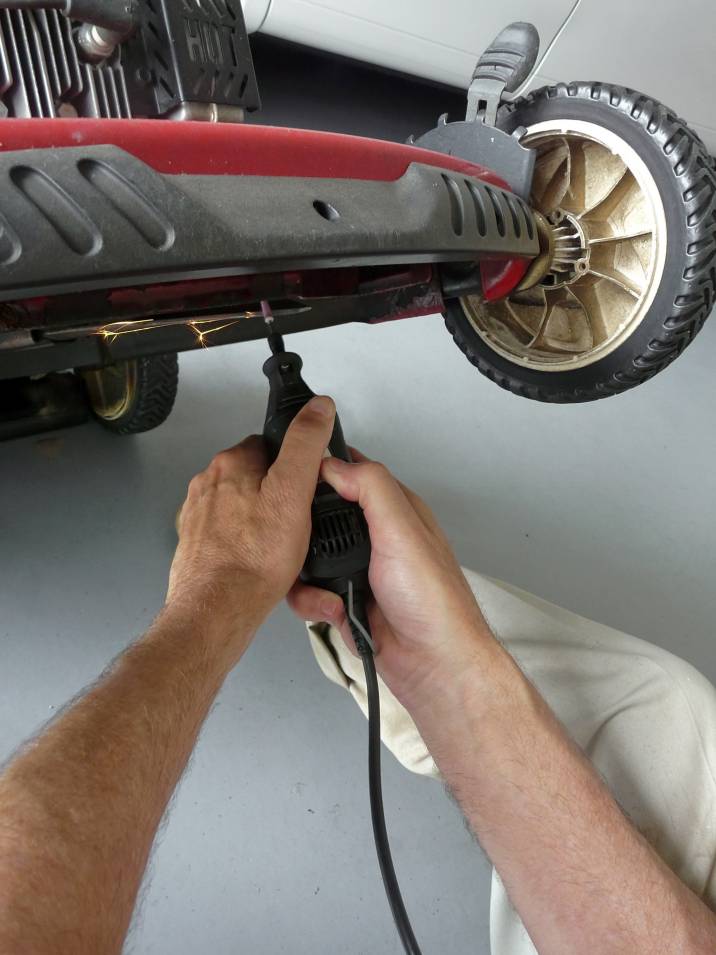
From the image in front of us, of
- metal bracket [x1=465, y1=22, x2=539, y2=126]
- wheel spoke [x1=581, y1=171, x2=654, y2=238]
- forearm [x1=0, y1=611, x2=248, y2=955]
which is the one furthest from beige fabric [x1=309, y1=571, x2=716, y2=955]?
metal bracket [x1=465, y1=22, x2=539, y2=126]

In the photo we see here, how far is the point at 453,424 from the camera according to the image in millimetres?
1385

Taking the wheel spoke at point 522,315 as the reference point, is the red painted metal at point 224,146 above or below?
above

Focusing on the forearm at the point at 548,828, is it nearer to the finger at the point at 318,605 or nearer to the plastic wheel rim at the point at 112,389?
the finger at the point at 318,605

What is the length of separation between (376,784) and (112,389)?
770mm

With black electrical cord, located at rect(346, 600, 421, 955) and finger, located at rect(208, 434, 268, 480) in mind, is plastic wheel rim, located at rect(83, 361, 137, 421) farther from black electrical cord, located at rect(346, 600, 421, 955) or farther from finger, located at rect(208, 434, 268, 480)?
black electrical cord, located at rect(346, 600, 421, 955)

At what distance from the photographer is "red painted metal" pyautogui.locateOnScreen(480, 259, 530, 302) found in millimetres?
755

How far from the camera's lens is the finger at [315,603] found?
0.65 m

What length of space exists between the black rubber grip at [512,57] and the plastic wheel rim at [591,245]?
56mm

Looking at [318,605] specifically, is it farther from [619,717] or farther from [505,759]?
[619,717]

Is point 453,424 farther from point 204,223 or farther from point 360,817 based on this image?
point 204,223

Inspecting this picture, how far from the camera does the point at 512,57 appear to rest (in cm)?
76

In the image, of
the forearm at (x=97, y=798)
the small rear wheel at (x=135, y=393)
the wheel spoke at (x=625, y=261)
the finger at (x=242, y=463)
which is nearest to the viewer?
the forearm at (x=97, y=798)

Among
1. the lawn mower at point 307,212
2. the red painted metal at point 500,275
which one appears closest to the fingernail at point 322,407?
the lawn mower at point 307,212

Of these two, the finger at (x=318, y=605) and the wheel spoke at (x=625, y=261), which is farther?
the wheel spoke at (x=625, y=261)
